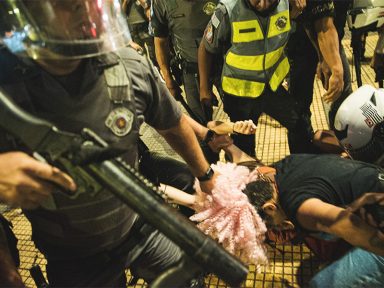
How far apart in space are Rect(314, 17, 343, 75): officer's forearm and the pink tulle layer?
1.41 metres

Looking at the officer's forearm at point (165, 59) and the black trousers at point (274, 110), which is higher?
the officer's forearm at point (165, 59)

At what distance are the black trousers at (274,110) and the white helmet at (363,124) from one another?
45cm

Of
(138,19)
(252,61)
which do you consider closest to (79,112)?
(252,61)

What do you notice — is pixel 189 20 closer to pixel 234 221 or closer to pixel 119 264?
pixel 234 221

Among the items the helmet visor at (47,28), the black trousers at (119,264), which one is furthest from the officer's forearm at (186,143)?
the helmet visor at (47,28)

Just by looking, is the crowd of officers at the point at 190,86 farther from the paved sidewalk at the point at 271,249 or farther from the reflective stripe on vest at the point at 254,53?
the paved sidewalk at the point at 271,249

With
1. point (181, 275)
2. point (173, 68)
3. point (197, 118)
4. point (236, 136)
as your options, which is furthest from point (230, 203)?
point (173, 68)

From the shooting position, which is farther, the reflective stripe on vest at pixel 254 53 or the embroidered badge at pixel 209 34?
the embroidered badge at pixel 209 34

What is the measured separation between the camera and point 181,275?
3.38 feet

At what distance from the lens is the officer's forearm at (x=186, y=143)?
69.2 inches

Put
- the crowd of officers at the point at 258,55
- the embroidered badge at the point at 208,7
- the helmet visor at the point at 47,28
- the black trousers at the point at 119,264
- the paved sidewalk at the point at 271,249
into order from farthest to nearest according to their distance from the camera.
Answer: the embroidered badge at the point at 208,7, the crowd of officers at the point at 258,55, the paved sidewalk at the point at 271,249, the black trousers at the point at 119,264, the helmet visor at the point at 47,28

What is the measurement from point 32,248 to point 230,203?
6.53ft

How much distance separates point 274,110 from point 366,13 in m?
2.34

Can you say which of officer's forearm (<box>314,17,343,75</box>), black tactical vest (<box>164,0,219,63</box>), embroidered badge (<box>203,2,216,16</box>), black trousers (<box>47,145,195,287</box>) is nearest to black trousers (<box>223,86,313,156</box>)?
officer's forearm (<box>314,17,343,75</box>)
